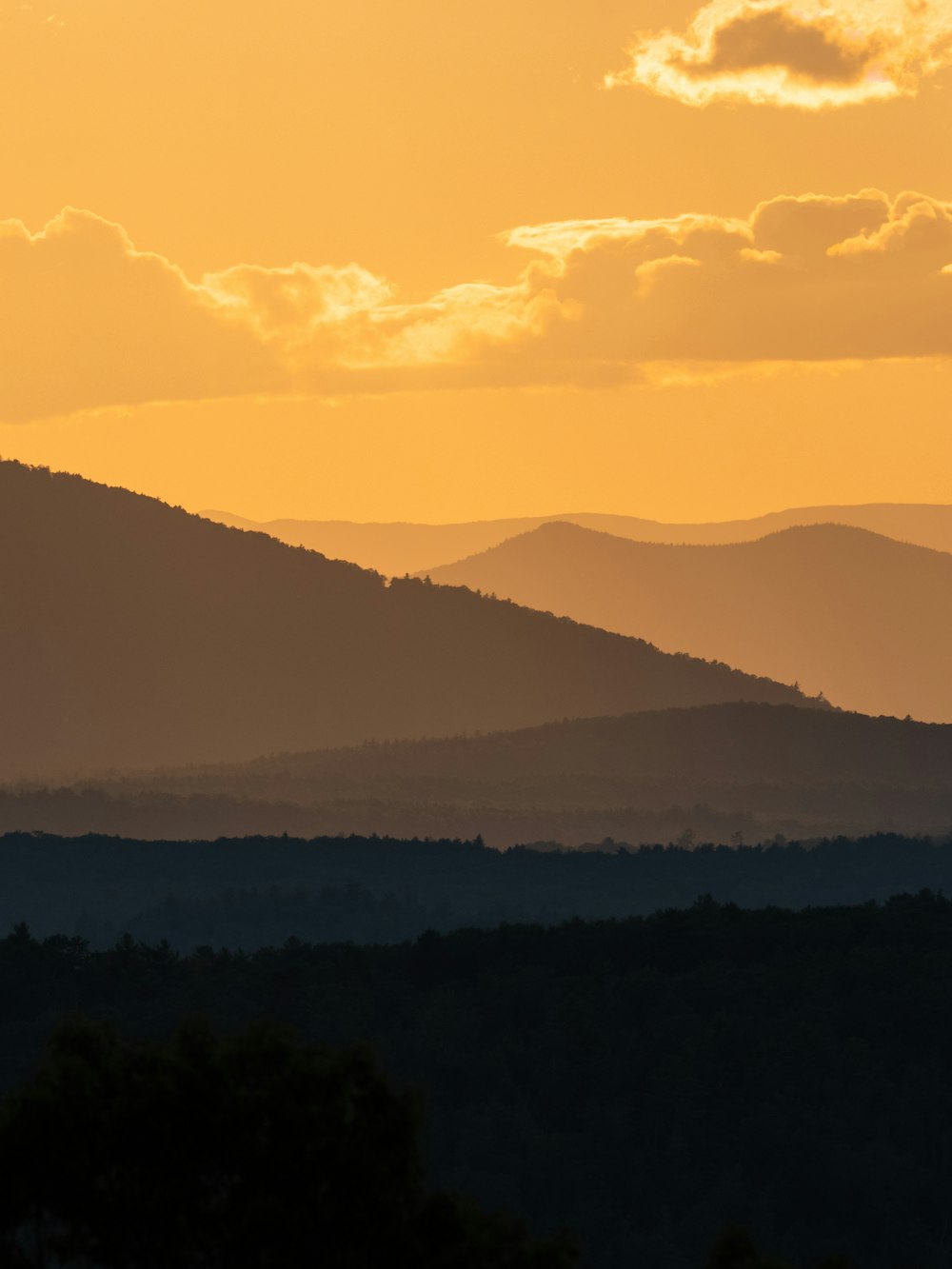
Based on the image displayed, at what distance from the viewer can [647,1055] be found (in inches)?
6575

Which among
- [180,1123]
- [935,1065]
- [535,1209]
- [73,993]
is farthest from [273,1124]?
[73,993]

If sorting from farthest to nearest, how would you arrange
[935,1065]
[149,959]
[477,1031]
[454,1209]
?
1. [149,959]
2. [477,1031]
3. [935,1065]
4. [454,1209]

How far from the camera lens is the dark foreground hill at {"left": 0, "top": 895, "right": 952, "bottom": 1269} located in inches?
5512

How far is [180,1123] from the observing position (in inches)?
2029

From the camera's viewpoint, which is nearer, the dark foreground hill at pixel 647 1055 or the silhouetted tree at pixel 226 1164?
the silhouetted tree at pixel 226 1164

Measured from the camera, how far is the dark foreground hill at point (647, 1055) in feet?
459

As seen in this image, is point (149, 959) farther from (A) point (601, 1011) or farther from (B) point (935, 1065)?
(B) point (935, 1065)

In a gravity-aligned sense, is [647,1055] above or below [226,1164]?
below

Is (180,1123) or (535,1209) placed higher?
(180,1123)

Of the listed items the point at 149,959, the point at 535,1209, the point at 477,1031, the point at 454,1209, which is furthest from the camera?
the point at 149,959

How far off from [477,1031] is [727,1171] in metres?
32.2

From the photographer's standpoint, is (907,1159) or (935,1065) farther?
(935,1065)

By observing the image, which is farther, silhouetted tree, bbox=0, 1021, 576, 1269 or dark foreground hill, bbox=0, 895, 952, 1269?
dark foreground hill, bbox=0, 895, 952, 1269

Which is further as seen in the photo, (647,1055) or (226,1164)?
(647,1055)
